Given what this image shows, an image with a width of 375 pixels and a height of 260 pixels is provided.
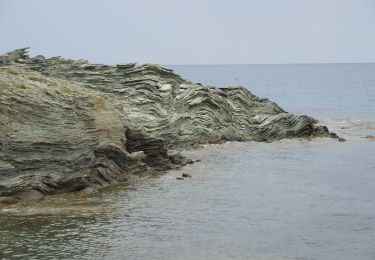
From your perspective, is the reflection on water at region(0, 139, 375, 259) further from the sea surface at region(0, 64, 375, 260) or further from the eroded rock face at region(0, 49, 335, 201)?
the eroded rock face at region(0, 49, 335, 201)

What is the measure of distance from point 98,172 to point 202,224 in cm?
948

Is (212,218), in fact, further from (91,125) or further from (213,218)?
(91,125)

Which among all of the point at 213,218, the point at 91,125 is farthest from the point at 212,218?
the point at 91,125

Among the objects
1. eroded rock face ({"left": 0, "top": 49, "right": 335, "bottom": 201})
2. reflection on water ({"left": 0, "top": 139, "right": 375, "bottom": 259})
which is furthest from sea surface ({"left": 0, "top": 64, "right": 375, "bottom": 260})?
eroded rock face ({"left": 0, "top": 49, "right": 335, "bottom": 201})

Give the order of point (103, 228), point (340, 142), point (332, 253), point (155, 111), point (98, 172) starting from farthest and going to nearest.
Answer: point (340, 142) → point (155, 111) → point (98, 172) → point (103, 228) → point (332, 253)

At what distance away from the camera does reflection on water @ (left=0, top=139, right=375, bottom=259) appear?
843 inches

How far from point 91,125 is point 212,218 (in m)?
10.7

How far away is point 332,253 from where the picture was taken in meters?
21.2

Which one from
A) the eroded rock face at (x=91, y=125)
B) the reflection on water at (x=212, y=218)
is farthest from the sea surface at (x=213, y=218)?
the eroded rock face at (x=91, y=125)

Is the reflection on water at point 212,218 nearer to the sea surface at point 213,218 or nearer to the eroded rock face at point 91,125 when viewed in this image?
the sea surface at point 213,218

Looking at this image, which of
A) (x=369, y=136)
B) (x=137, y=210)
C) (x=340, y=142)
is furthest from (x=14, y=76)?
(x=369, y=136)

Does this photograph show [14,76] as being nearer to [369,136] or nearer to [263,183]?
[263,183]

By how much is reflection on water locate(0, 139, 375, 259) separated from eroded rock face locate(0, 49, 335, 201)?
176cm

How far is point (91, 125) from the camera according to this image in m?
33.2
